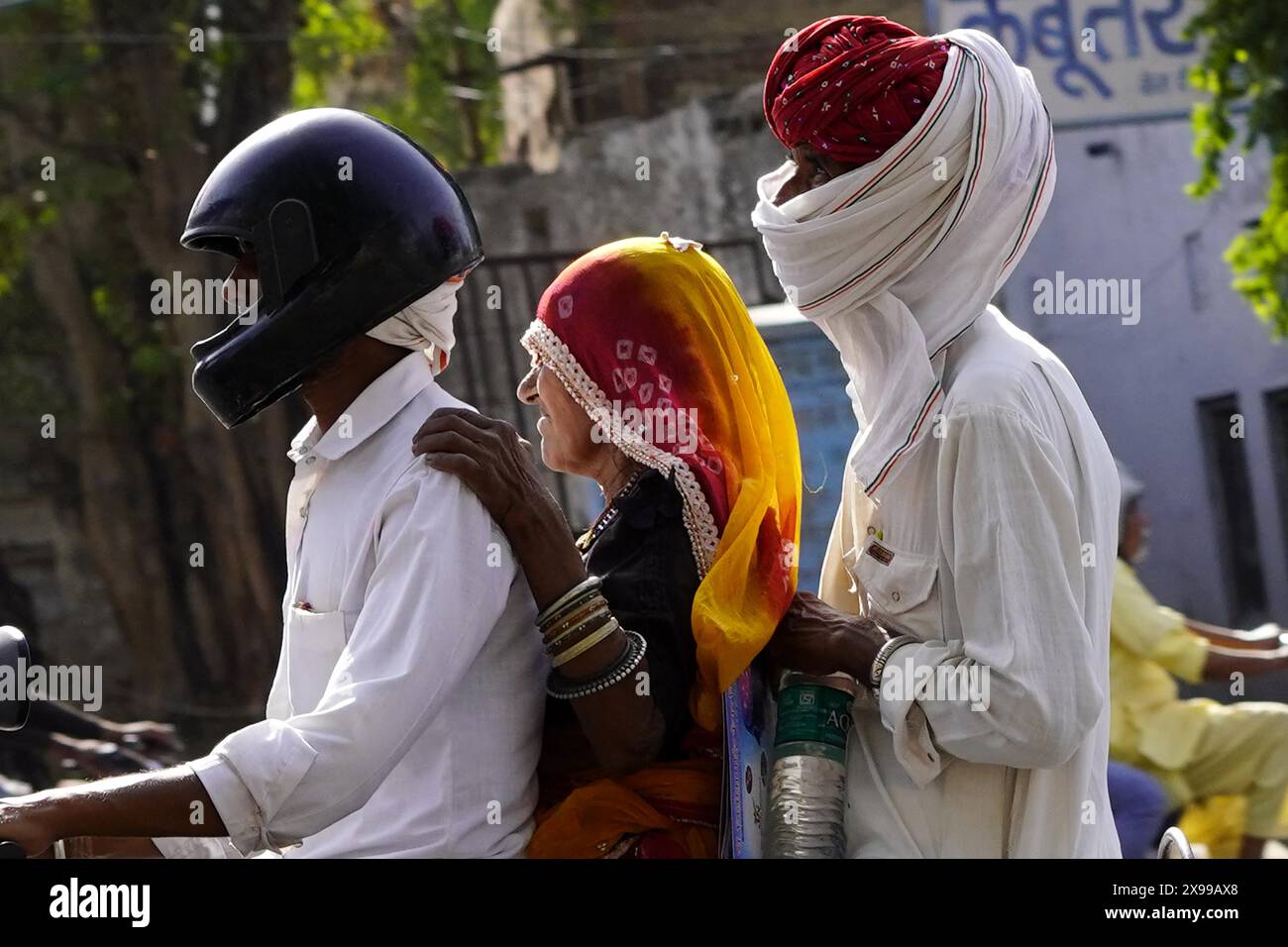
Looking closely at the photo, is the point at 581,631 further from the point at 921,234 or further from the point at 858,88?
the point at 858,88

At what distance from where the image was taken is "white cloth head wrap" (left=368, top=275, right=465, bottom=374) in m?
2.59

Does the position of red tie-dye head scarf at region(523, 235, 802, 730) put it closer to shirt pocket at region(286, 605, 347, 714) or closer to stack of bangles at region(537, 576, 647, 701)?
stack of bangles at region(537, 576, 647, 701)

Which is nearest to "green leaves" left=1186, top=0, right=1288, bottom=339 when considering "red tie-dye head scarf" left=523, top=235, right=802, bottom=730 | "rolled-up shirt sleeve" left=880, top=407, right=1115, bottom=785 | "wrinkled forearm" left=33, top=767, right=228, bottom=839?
"red tie-dye head scarf" left=523, top=235, right=802, bottom=730

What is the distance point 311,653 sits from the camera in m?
2.56

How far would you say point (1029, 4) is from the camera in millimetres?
8266

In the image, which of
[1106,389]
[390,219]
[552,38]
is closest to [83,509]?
[552,38]

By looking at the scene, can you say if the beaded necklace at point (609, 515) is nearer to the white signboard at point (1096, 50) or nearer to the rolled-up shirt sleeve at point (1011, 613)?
the rolled-up shirt sleeve at point (1011, 613)

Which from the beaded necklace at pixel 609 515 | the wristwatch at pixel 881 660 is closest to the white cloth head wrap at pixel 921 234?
the wristwatch at pixel 881 660

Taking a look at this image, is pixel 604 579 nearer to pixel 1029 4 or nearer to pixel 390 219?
pixel 390 219

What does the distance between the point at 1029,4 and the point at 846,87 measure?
239 inches

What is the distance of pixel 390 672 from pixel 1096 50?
6952 mm

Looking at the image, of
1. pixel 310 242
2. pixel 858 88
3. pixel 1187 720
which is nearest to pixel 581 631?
pixel 310 242

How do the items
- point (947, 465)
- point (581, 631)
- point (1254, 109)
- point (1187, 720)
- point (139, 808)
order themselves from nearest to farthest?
point (139, 808) → point (581, 631) → point (947, 465) → point (1187, 720) → point (1254, 109)

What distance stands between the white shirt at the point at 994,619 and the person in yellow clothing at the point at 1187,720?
3.18m
